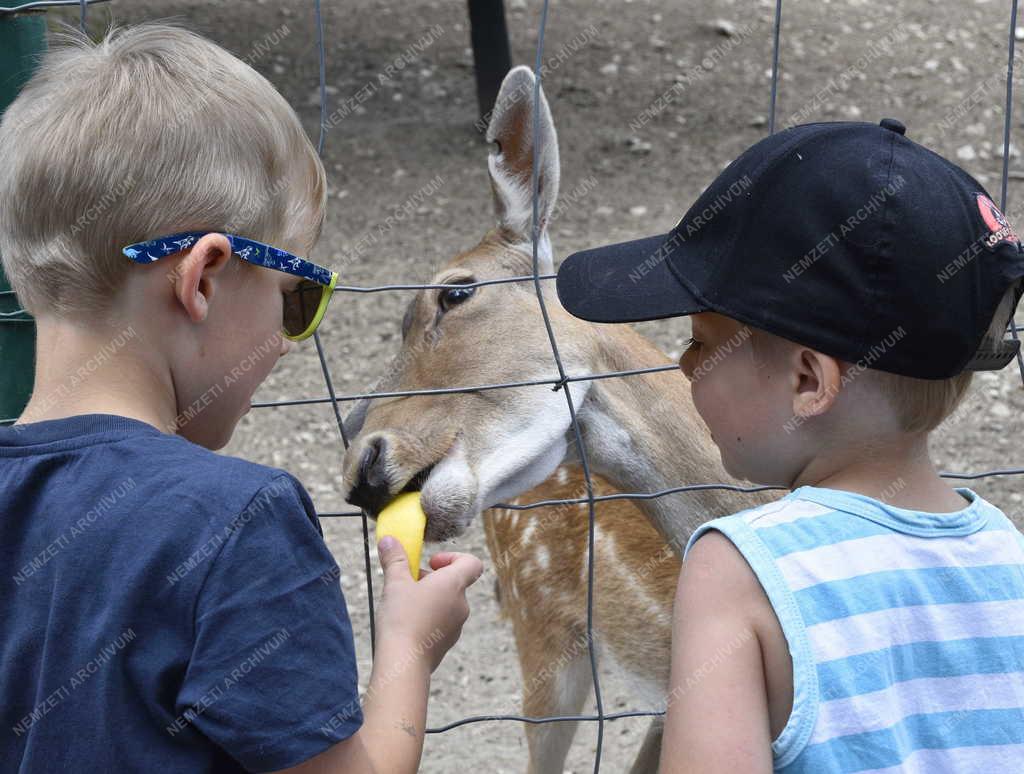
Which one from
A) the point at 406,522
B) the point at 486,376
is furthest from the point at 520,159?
the point at 406,522

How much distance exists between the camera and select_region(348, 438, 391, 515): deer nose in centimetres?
255

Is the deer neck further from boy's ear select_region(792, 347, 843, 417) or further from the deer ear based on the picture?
boy's ear select_region(792, 347, 843, 417)

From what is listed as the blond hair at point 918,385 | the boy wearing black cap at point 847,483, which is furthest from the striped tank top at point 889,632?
the blond hair at point 918,385

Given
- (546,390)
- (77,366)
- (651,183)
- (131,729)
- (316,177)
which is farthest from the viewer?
(651,183)

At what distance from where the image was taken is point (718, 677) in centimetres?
131

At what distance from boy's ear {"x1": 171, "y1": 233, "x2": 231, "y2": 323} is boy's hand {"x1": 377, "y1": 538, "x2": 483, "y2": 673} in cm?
39

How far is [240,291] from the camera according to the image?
56.0 inches

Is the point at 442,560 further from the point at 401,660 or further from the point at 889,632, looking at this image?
the point at 889,632

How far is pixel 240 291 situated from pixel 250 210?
0.30 feet

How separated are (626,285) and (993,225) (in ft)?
1.46

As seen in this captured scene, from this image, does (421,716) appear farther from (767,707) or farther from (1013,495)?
(1013,495)

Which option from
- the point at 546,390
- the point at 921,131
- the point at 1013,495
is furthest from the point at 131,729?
the point at 921,131

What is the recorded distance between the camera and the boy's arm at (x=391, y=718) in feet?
4.31

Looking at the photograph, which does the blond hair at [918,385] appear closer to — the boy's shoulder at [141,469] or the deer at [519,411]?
the boy's shoulder at [141,469]
